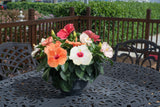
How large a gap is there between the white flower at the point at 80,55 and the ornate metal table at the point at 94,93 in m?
0.31

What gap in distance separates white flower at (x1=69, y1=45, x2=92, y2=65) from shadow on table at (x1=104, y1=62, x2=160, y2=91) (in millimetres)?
808

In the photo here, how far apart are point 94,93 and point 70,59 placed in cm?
37

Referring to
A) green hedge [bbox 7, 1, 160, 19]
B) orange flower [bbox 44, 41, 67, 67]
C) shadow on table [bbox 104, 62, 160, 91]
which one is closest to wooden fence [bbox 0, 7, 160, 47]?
green hedge [bbox 7, 1, 160, 19]

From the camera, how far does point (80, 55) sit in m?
1.76

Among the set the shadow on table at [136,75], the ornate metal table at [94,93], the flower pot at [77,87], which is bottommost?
the shadow on table at [136,75]

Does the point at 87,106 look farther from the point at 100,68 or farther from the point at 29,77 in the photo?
the point at 29,77

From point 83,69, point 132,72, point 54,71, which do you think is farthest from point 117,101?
point 132,72

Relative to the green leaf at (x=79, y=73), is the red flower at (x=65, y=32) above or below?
above

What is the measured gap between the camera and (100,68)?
6.18 feet

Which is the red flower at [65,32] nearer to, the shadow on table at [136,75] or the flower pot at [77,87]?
the flower pot at [77,87]

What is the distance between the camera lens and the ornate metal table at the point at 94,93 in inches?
71.4

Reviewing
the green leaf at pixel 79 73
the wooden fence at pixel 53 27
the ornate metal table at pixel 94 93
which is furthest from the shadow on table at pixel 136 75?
the wooden fence at pixel 53 27

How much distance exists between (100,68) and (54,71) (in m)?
0.34

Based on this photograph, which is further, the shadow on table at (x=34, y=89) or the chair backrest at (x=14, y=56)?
the chair backrest at (x=14, y=56)
